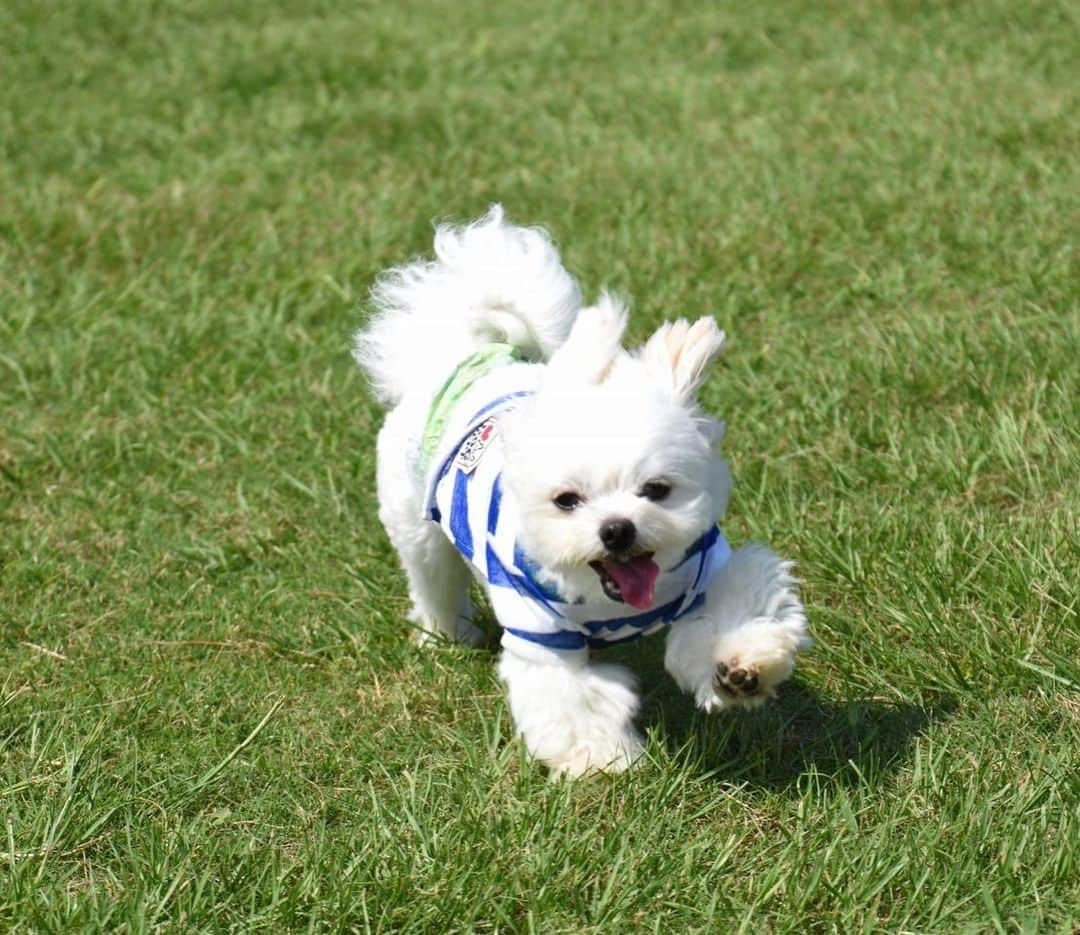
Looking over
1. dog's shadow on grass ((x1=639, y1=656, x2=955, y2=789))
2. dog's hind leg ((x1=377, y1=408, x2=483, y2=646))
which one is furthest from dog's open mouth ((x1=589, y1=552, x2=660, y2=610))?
dog's hind leg ((x1=377, y1=408, x2=483, y2=646))

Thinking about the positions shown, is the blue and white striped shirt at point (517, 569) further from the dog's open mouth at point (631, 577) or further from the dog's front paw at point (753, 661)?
the dog's front paw at point (753, 661)

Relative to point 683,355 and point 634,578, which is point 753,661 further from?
point 683,355


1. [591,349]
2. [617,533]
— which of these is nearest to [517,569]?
[617,533]

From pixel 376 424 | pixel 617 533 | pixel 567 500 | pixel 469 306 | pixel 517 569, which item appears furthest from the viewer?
pixel 376 424

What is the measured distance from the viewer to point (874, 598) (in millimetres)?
4137

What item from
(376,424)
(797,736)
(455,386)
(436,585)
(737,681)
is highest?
(455,386)

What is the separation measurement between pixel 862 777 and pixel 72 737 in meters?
1.90

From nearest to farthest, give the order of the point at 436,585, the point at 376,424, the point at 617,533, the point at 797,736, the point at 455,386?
1. the point at 617,533
2. the point at 797,736
3. the point at 455,386
4. the point at 436,585
5. the point at 376,424

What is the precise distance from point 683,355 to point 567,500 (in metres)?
0.41

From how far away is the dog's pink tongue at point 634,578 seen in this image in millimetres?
3371

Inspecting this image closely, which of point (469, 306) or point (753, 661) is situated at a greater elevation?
point (469, 306)

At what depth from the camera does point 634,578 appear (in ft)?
11.1

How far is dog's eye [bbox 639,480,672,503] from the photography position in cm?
332

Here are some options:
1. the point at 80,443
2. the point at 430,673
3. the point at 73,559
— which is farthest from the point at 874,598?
the point at 80,443
